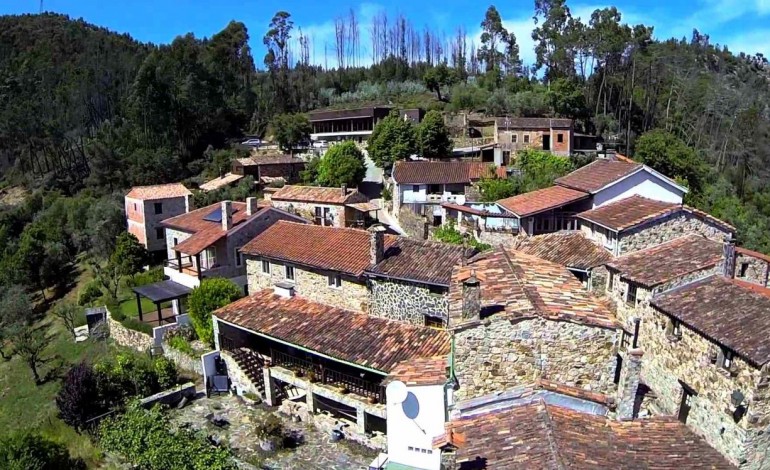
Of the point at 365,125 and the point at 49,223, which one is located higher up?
the point at 365,125

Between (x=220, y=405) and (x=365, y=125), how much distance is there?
166 ft

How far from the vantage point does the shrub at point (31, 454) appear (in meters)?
16.4

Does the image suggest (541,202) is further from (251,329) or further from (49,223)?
(49,223)

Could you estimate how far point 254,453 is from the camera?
19875 millimetres

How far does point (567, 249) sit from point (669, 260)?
5.77m

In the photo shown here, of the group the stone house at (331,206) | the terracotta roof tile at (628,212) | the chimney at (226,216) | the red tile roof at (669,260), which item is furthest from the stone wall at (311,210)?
the red tile roof at (669,260)

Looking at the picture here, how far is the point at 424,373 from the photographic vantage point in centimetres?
1325

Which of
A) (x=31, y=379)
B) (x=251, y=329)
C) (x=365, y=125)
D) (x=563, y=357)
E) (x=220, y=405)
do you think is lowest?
(x=31, y=379)

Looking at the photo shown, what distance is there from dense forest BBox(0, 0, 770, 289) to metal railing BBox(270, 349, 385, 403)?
98.1 feet

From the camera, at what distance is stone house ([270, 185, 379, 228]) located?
135 ft

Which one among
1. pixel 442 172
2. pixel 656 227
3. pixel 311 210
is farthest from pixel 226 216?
pixel 656 227

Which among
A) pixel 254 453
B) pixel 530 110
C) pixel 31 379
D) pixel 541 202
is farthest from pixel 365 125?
pixel 254 453

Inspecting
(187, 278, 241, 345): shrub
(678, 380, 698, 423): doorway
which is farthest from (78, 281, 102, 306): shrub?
(678, 380, 698, 423): doorway

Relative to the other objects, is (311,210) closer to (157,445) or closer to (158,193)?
(158,193)
